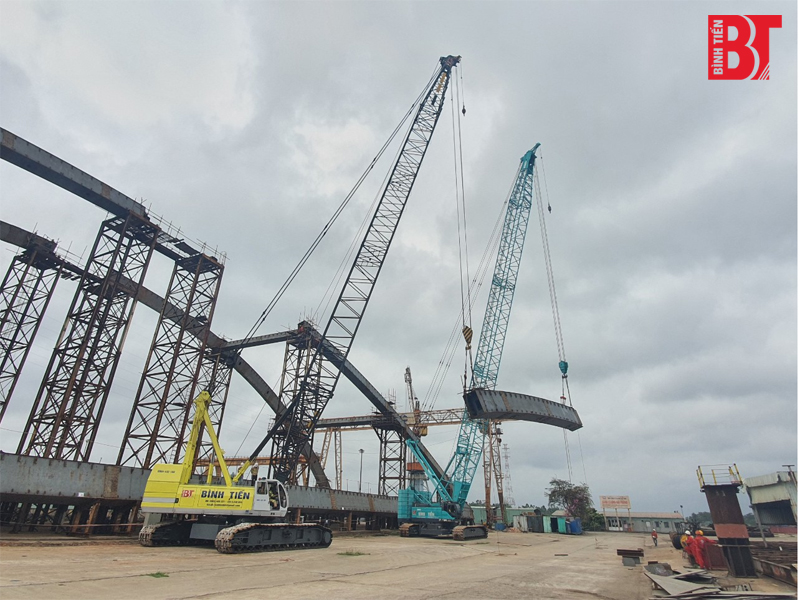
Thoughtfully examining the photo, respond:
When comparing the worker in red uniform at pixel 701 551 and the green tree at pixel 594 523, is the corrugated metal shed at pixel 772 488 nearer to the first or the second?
the worker in red uniform at pixel 701 551

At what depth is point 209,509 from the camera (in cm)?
2177

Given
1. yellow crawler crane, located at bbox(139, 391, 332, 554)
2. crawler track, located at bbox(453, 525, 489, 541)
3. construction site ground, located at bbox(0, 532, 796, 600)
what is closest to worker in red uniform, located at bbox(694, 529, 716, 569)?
construction site ground, located at bbox(0, 532, 796, 600)

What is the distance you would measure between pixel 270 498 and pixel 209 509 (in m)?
2.71

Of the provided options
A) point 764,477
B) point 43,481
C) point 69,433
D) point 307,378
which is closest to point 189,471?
point 43,481

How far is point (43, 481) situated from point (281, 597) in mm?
21635

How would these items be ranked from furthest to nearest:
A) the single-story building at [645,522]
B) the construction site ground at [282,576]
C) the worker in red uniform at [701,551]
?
the single-story building at [645,522] < the worker in red uniform at [701,551] < the construction site ground at [282,576]

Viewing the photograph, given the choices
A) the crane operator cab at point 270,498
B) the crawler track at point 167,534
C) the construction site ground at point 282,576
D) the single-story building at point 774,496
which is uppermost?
the single-story building at point 774,496

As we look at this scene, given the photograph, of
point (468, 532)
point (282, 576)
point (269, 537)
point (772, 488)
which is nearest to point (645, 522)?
point (772, 488)

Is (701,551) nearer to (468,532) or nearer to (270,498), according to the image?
(270,498)

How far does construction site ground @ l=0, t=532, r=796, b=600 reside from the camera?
10.9 meters

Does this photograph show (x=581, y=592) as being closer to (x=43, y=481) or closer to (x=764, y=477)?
(x=43, y=481)

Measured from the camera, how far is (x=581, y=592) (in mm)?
13156

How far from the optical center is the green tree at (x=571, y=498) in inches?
3644

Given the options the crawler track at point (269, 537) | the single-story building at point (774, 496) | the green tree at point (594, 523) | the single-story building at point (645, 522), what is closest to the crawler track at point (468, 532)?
the crawler track at point (269, 537)
